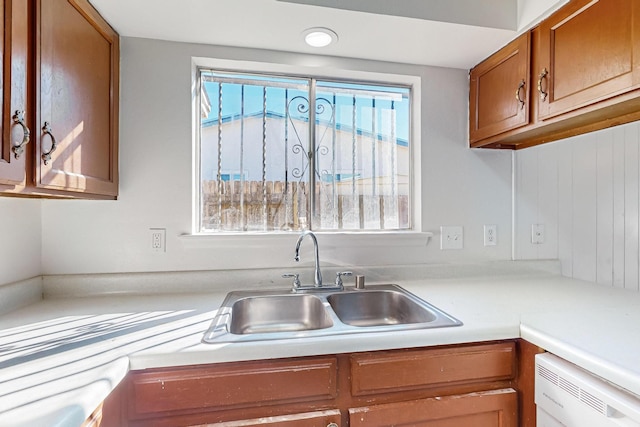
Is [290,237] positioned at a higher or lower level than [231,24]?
lower

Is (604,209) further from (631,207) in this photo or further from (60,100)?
(60,100)

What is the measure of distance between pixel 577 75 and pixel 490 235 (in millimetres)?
844

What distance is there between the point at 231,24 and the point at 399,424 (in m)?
1.54

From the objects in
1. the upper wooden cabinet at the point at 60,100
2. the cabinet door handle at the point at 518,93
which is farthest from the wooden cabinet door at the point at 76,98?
the cabinet door handle at the point at 518,93

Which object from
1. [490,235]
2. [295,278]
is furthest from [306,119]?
[490,235]

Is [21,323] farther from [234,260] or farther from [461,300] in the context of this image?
[461,300]

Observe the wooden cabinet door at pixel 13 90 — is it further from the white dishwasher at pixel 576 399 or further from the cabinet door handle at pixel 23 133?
the white dishwasher at pixel 576 399

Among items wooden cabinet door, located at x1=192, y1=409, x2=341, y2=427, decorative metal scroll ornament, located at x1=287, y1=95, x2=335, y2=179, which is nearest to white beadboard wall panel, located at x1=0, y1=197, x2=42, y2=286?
wooden cabinet door, located at x1=192, y1=409, x2=341, y2=427

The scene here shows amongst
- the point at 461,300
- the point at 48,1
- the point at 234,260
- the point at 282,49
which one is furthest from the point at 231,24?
the point at 461,300

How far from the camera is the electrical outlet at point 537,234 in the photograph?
1.73 m

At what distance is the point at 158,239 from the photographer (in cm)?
141

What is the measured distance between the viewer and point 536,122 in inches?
50.2

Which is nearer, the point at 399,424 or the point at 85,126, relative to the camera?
the point at 399,424

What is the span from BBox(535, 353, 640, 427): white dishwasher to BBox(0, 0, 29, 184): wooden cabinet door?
4.92 ft
